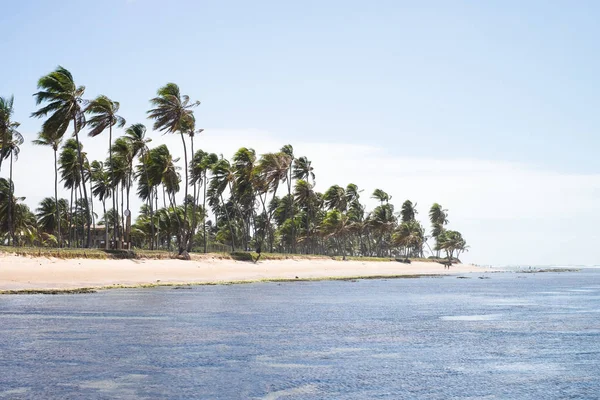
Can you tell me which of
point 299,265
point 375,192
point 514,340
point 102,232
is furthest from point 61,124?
point 375,192

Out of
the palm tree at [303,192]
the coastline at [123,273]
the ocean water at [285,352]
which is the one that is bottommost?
the ocean water at [285,352]

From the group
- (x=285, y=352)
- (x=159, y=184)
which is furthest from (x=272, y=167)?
(x=285, y=352)

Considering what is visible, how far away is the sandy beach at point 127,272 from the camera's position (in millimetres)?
45438

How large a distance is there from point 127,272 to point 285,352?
126ft

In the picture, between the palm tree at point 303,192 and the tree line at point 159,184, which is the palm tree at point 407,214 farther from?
the palm tree at point 303,192

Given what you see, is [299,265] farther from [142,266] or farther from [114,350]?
[114,350]

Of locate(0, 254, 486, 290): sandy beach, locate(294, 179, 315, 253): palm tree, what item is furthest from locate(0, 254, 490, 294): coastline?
locate(294, 179, 315, 253): palm tree

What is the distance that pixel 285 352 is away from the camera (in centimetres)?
2092

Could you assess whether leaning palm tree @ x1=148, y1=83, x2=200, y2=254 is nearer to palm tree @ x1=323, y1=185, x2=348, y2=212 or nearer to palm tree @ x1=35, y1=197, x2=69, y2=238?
palm tree @ x1=35, y1=197, x2=69, y2=238

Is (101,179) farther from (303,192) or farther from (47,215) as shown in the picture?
(303,192)

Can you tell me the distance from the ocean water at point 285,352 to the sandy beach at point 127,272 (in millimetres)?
8324

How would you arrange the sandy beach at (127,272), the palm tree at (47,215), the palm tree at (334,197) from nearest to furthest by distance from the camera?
the sandy beach at (127,272) < the palm tree at (47,215) < the palm tree at (334,197)

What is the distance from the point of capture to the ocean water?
15.5 meters

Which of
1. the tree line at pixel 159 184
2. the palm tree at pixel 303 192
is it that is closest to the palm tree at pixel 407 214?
the tree line at pixel 159 184
